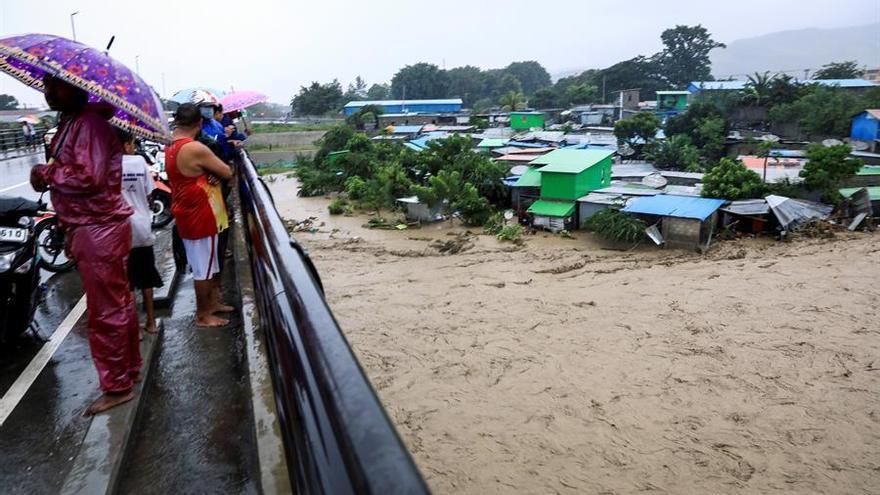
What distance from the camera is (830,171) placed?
16.4 m

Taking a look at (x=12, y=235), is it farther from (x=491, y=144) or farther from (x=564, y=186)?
(x=491, y=144)

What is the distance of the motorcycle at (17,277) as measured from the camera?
3566 millimetres

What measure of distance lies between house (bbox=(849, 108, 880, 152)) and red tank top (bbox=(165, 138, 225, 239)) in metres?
28.7

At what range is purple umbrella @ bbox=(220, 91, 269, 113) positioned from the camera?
714 centimetres

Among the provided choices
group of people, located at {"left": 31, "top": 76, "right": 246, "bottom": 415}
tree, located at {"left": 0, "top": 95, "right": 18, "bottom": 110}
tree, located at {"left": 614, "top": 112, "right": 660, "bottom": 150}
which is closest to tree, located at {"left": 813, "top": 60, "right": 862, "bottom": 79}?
tree, located at {"left": 614, "top": 112, "right": 660, "bottom": 150}

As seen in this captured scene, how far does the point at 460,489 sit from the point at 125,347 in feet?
14.4

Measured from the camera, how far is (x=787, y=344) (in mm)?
9625

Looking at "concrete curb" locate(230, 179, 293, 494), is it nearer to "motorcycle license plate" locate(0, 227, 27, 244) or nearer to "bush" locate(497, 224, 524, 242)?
"motorcycle license plate" locate(0, 227, 27, 244)

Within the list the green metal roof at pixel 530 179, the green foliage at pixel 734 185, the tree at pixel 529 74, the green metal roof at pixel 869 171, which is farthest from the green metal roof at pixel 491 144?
the tree at pixel 529 74

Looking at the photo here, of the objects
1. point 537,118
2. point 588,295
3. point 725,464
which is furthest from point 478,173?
point 537,118

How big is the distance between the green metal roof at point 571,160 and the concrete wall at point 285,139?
96.2 feet

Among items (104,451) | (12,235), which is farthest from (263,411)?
(12,235)

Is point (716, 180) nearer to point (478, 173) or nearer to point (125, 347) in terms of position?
point (478, 173)

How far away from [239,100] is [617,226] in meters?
11.4
